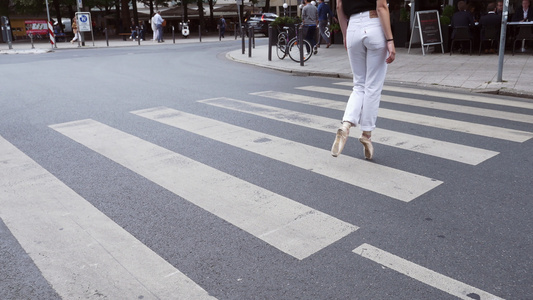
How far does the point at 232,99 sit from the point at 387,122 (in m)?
2.85

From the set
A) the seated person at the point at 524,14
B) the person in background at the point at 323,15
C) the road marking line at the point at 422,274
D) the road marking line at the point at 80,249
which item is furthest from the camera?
the person in background at the point at 323,15

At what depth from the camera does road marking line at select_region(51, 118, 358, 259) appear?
321 centimetres

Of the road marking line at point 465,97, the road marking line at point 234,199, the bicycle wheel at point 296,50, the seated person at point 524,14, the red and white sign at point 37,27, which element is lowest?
the road marking line at point 465,97

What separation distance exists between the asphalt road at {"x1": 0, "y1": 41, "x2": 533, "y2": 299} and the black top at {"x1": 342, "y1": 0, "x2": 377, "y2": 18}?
1.35m

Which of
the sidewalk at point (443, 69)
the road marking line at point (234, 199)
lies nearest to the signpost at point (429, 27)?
the sidewalk at point (443, 69)

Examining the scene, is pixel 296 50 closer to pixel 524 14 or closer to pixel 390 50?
pixel 524 14

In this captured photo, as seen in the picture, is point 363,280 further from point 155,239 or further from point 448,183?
point 448,183

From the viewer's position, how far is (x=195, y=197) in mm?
3928

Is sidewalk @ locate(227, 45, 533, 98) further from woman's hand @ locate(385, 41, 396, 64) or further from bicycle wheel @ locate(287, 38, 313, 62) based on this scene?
woman's hand @ locate(385, 41, 396, 64)

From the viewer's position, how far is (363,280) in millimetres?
2686

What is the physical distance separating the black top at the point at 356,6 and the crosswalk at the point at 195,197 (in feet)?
4.42

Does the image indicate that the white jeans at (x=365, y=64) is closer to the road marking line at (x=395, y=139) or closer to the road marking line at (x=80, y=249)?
the road marking line at (x=395, y=139)

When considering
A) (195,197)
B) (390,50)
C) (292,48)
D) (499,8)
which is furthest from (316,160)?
(499,8)

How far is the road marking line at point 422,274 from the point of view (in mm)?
2535
